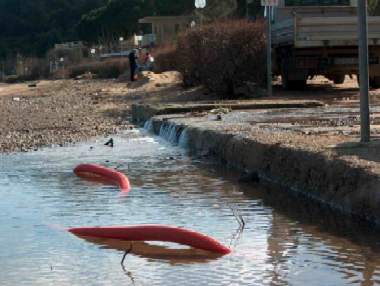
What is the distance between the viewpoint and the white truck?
22.7 metres

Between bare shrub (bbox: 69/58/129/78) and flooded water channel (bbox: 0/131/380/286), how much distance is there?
1762 inches

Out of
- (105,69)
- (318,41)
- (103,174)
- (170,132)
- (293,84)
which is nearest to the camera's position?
(103,174)

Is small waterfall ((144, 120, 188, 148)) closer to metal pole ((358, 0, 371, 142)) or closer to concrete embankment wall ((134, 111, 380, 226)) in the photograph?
concrete embankment wall ((134, 111, 380, 226))

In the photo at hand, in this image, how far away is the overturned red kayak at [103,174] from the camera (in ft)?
37.9

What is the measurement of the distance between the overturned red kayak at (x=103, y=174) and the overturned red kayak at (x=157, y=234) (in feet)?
9.66

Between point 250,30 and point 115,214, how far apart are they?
15856 mm

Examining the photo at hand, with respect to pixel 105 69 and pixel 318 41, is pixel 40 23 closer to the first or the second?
pixel 105 69

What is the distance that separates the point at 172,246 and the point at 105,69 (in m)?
52.1

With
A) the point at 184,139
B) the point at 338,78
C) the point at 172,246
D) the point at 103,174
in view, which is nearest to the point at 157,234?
the point at 172,246

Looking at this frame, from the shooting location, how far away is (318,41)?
2277 centimetres

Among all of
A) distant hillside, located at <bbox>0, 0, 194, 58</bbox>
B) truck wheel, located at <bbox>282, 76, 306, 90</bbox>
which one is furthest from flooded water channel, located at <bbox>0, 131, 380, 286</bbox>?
distant hillside, located at <bbox>0, 0, 194, 58</bbox>

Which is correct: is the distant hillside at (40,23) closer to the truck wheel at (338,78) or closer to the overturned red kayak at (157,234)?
the truck wheel at (338,78)

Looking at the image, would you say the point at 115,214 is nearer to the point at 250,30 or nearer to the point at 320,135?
the point at 320,135

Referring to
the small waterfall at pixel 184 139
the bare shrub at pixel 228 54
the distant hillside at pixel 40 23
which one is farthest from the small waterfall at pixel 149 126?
the distant hillside at pixel 40 23
